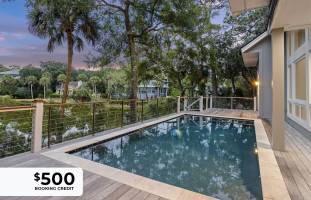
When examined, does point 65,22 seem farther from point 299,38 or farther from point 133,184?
point 299,38

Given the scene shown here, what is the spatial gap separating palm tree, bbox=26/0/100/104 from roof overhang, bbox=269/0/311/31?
21.8 feet

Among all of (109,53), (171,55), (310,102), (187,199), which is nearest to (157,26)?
(109,53)

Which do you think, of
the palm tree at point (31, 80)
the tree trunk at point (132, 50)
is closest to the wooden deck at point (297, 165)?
the tree trunk at point (132, 50)

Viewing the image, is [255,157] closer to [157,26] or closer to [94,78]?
[157,26]

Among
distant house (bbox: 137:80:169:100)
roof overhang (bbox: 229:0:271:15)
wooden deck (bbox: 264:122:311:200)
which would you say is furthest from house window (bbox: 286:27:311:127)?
distant house (bbox: 137:80:169:100)

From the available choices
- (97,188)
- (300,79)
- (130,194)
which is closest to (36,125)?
(97,188)

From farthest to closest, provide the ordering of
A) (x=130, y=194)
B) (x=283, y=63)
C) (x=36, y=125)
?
(x=283, y=63)
(x=36, y=125)
(x=130, y=194)

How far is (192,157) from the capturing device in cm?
533

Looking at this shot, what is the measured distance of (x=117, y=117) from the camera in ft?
26.1

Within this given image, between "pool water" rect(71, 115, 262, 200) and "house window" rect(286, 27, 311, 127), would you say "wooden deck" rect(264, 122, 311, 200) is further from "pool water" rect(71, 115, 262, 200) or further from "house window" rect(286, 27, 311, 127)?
"house window" rect(286, 27, 311, 127)

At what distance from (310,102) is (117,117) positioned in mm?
5801

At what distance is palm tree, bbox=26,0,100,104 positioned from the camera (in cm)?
845

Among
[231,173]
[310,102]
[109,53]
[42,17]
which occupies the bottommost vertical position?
[231,173]

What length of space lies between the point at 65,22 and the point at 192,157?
7847 millimetres
